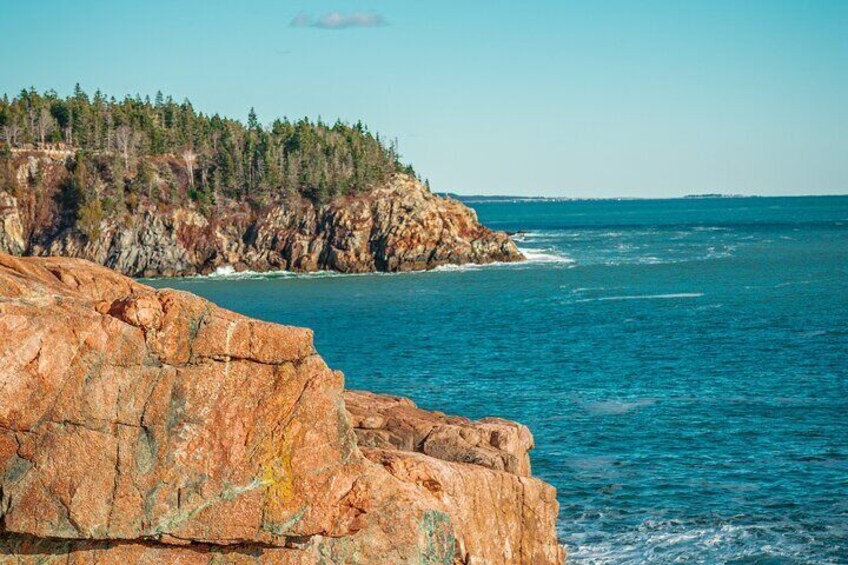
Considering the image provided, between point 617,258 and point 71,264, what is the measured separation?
561ft

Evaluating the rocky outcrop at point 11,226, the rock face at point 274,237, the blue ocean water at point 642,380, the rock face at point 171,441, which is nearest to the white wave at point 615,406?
the blue ocean water at point 642,380

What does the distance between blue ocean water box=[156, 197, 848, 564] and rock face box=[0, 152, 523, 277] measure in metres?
15.2

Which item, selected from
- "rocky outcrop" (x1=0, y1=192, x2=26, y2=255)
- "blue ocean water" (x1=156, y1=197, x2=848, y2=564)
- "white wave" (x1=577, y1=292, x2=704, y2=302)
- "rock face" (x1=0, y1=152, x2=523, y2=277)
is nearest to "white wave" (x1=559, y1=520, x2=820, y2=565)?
"blue ocean water" (x1=156, y1=197, x2=848, y2=564)

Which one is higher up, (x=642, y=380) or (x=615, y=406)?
(x=642, y=380)

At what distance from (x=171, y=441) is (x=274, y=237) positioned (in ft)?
529

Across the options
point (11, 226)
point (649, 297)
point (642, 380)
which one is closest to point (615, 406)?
point (642, 380)

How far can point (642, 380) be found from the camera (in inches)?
3027

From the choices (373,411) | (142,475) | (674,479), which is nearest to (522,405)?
(674,479)

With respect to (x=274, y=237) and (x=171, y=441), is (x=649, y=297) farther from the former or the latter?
(x=171, y=441)

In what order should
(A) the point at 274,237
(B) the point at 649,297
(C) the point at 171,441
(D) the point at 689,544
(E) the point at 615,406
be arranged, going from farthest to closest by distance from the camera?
(A) the point at 274,237 → (B) the point at 649,297 → (E) the point at 615,406 → (D) the point at 689,544 → (C) the point at 171,441

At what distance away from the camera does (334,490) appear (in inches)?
901

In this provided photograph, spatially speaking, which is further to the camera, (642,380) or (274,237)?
(274,237)

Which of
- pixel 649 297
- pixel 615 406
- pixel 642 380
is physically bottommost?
pixel 615 406

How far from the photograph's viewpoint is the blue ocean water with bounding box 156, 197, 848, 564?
150 ft
